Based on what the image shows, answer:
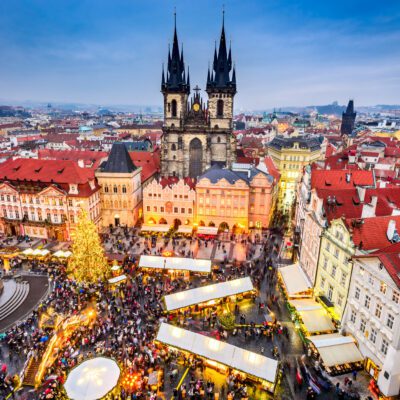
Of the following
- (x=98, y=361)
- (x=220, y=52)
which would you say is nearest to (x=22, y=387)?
(x=98, y=361)

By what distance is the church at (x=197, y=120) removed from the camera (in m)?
79.1

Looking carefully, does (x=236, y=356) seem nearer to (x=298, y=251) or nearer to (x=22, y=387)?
(x=22, y=387)

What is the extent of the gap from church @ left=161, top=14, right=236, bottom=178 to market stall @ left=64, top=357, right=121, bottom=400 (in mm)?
57502

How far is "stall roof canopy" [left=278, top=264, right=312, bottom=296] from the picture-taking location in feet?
128

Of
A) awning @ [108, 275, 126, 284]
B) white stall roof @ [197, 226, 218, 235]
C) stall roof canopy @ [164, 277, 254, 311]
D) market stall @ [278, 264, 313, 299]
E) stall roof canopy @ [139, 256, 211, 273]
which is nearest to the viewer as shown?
stall roof canopy @ [164, 277, 254, 311]

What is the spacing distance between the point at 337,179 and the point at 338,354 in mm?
26347

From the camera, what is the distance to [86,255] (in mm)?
40281

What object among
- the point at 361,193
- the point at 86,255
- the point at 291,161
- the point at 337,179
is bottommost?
the point at 86,255

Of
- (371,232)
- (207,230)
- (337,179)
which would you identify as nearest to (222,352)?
(371,232)

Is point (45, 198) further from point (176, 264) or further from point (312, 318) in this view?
point (312, 318)

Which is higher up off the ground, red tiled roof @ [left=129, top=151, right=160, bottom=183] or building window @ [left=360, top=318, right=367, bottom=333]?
red tiled roof @ [left=129, top=151, right=160, bottom=183]

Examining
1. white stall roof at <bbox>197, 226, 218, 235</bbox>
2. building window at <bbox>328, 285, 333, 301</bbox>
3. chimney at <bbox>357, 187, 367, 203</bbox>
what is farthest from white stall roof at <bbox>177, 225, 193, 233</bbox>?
chimney at <bbox>357, 187, 367, 203</bbox>

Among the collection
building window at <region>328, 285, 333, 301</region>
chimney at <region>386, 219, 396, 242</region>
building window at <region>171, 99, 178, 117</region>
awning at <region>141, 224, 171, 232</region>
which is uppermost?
building window at <region>171, 99, 178, 117</region>

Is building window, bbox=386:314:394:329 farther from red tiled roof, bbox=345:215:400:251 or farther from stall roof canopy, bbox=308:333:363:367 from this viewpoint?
red tiled roof, bbox=345:215:400:251
